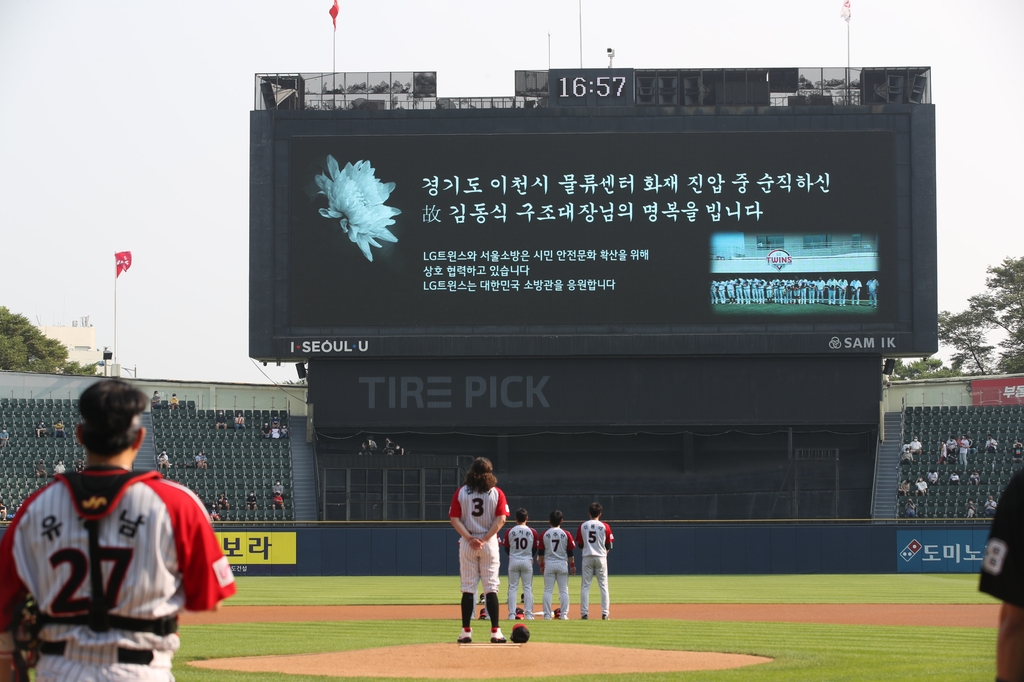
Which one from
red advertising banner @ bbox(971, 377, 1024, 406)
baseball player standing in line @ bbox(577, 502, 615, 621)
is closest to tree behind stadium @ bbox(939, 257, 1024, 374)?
red advertising banner @ bbox(971, 377, 1024, 406)

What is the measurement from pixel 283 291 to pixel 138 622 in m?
27.6

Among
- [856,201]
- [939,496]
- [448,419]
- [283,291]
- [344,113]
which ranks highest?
[344,113]

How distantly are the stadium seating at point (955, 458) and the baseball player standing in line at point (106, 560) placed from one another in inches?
1215

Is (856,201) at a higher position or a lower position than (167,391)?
higher

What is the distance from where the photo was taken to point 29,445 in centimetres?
3522

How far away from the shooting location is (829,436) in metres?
35.1

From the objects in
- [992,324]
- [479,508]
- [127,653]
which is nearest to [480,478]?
[479,508]

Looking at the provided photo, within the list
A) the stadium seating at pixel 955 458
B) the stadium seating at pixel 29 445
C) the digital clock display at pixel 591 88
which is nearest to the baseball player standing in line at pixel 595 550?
the digital clock display at pixel 591 88

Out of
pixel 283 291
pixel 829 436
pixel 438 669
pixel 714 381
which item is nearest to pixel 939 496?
pixel 829 436

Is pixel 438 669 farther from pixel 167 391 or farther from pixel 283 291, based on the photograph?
pixel 167 391

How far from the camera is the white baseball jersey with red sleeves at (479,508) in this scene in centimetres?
1079

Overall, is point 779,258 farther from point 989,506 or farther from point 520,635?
point 520,635

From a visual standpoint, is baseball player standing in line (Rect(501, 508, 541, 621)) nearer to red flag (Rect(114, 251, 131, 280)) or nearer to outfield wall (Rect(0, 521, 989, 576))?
outfield wall (Rect(0, 521, 989, 576))

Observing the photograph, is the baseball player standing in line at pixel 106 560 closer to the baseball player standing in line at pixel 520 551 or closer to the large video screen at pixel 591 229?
the baseball player standing in line at pixel 520 551
